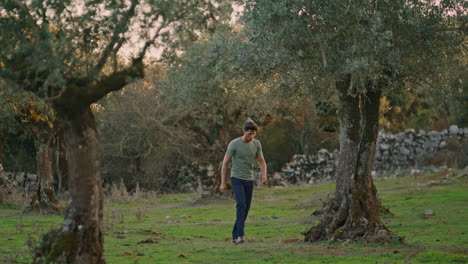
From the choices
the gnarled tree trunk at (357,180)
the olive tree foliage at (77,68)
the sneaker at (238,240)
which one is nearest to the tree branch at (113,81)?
the olive tree foliage at (77,68)

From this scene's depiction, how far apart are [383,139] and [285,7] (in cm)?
3683

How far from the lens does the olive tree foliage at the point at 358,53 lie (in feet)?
47.8

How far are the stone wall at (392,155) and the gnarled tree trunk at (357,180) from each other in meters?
32.6

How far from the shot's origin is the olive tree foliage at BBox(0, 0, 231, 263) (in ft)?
33.4

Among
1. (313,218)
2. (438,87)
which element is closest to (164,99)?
(313,218)

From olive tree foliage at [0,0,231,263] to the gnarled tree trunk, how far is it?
6.60 metres

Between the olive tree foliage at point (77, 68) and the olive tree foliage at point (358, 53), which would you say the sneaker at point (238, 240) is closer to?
the olive tree foliage at point (358, 53)

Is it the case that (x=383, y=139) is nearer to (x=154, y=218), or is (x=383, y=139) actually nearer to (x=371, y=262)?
(x=154, y=218)

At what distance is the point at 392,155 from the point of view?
50.0 m

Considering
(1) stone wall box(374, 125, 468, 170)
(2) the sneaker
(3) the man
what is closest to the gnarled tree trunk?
(2) the sneaker

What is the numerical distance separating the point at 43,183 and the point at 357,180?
54.0 feet

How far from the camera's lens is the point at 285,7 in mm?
14820

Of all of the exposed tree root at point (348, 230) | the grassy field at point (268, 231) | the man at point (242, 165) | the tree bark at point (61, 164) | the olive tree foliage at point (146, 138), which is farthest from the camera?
the tree bark at point (61, 164)

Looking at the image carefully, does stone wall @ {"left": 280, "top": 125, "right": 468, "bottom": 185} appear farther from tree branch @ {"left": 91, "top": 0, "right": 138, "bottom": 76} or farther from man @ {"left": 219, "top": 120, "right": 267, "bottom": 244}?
tree branch @ {"left": 91, "top": 0, "right": 138, "bottom": 76}
